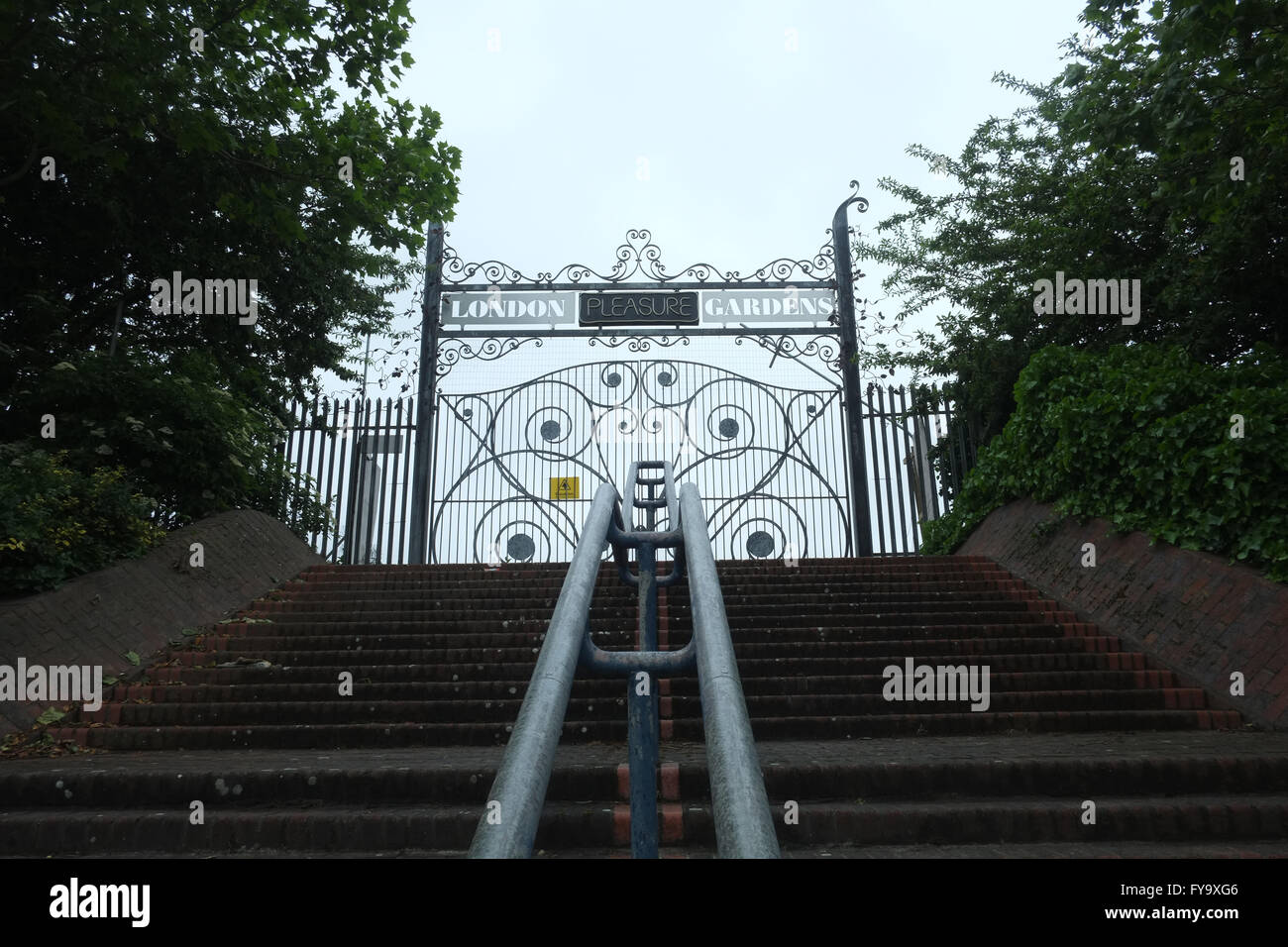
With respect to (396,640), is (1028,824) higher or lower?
lower

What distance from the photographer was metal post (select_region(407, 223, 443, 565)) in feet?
34.3

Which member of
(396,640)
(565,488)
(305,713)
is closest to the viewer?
(305,713)

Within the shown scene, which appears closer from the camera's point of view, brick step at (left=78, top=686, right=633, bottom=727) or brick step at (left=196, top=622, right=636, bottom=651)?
brick step at (left=78, top=686, right=633, bottom=727)

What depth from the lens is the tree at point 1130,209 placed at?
5.71 metres

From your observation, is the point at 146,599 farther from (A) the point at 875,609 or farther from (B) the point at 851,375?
(B) the point at 851,375

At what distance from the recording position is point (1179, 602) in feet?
18.4

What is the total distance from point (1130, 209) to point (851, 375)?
3.60 m

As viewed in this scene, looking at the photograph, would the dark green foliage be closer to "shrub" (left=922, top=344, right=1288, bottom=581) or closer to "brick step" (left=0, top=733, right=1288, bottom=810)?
"brick step" (left=0, top=733, right=1288, bottom=810)

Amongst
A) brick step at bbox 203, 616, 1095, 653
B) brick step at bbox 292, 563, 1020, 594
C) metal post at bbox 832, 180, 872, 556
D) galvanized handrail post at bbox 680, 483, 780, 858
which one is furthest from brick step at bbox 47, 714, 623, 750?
metal post at bbox 832, 180, 872, 556

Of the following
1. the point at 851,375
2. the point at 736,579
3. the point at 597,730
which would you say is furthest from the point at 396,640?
the point at 851,375

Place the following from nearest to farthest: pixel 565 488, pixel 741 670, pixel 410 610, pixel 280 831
→ pixel 280 831, pixel 741 670, pixel 410 610, pixel 565 488

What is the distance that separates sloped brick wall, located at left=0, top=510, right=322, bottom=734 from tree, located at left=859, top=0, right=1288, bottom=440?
7794mm
